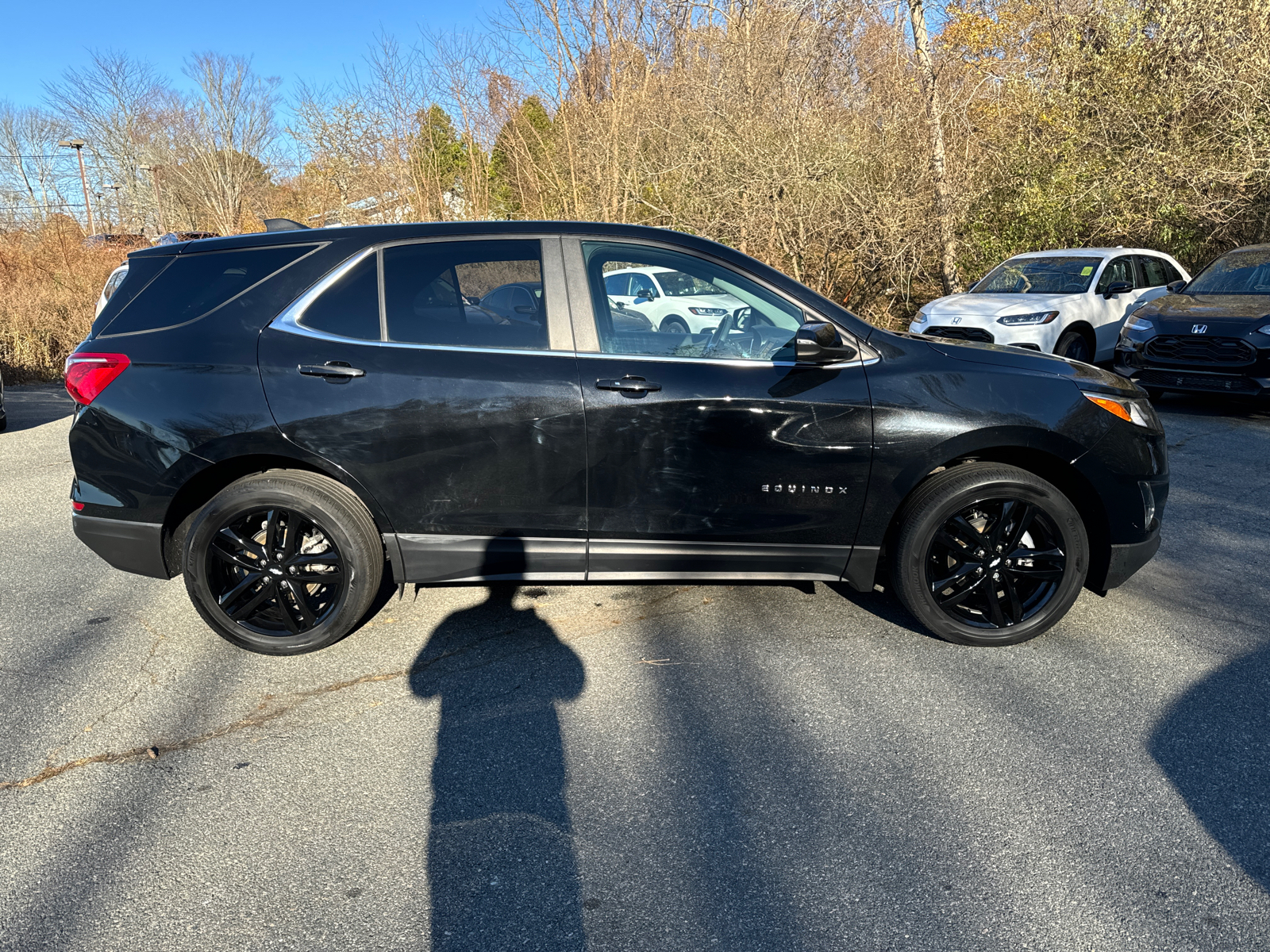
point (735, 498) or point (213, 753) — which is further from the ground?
point (735, 498)

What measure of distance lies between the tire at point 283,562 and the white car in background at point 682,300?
4.84ft

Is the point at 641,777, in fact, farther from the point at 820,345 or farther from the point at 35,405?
the point at 35,405

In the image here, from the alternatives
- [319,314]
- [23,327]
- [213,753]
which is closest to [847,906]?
[213,753]

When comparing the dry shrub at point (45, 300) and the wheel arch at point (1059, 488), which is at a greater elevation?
the dry shrub at point (45, 300)

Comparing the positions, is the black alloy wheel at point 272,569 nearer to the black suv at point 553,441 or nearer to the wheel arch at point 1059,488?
the black suv at point 553,441

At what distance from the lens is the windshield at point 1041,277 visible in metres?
11.3

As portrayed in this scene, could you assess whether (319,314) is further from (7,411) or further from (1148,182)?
(1148,182)

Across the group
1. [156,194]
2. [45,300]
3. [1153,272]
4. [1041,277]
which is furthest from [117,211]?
[1153,272]

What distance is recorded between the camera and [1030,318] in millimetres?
10508

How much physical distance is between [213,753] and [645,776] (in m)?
1.54

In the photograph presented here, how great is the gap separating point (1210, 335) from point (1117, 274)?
301 centimetres

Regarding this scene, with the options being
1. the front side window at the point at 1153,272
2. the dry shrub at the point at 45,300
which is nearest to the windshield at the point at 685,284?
the front side window at the point at 1153,272

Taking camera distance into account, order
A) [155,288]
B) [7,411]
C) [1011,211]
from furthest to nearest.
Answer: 1. [1011,211]
2. [7,411]
3. [155,288]

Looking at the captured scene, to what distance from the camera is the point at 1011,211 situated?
1583 cm
